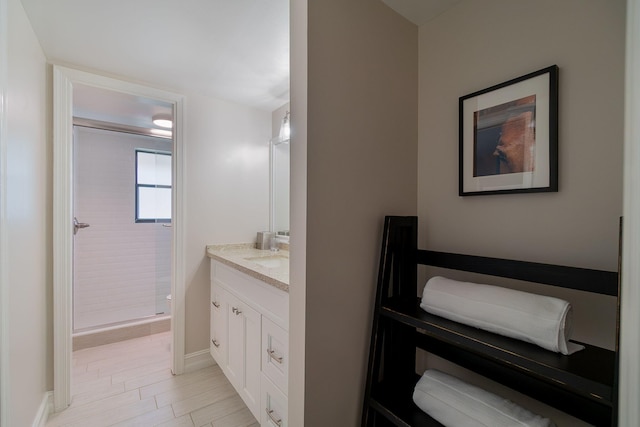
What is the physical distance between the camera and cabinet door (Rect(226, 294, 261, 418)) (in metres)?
1.51

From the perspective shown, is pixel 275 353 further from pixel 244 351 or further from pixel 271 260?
pixel 271 260

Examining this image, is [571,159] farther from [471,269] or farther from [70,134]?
[70,134]

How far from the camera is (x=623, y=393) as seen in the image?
0.48 meters

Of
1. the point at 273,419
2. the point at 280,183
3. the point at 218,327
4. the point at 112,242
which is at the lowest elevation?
the point at 273,419

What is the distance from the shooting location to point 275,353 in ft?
4.37

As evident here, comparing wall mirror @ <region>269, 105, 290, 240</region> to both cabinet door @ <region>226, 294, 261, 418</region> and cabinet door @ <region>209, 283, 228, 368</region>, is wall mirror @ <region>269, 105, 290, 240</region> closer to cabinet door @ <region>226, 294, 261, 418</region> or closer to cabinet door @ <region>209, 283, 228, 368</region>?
cabinet door @ <region>209, 283, 228, 368</region>

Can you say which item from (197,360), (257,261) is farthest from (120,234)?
(257,261)

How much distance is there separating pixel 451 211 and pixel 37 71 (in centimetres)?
Result: 230

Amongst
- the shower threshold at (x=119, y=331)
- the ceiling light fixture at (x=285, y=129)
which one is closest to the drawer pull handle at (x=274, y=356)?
the ceiling light fixture at (x=285, y=129)

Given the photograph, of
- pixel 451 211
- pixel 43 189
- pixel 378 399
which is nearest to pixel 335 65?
pixel 451 211

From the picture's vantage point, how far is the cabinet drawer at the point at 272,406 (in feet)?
4.20

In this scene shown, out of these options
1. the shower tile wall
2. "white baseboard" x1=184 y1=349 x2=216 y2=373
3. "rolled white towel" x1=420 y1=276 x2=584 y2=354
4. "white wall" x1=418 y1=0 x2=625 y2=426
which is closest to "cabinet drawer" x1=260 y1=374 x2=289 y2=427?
"rolled white towel" x1=420 y1=276 x2=584 y2=354

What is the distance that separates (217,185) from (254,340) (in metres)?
1.31

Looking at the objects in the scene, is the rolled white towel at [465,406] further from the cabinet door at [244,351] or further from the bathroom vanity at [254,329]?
the cabinet door at [244,351]
